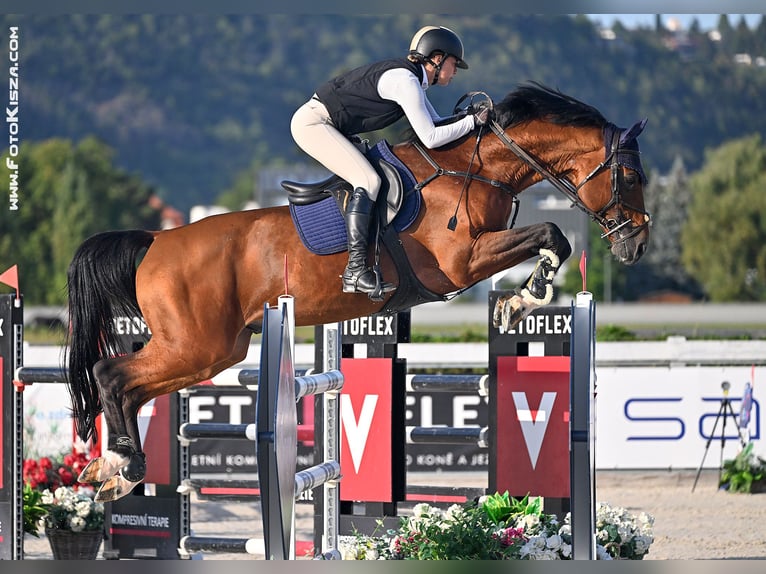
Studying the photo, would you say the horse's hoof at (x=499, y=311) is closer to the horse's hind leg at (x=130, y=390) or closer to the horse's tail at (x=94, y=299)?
the horse's hind leg at (x=130, y=390)

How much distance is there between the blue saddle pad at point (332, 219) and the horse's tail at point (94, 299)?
69 centimetres

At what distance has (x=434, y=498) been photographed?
18.2 feet

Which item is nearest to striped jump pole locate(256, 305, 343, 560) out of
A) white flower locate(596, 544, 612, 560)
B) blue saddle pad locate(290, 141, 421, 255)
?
blue saddle pad locate(290, 141, 421, 255)

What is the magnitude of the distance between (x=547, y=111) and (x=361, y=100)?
0.76 meters

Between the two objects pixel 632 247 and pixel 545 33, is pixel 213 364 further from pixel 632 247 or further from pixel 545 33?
pixel 545 33

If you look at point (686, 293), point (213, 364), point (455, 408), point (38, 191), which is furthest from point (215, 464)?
point (686, 293)

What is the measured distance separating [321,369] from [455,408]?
2.99 m

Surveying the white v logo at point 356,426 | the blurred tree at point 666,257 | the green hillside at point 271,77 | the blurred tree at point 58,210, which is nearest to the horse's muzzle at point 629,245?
the white v logo at point 356,426

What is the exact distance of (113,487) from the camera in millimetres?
4406

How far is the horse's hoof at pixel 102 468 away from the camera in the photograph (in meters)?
4.34

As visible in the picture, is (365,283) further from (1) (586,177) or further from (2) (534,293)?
(1) (586,177)

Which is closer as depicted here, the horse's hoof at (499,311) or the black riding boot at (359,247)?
the black riding boot at (359,247)

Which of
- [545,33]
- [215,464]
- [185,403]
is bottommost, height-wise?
[215,464]

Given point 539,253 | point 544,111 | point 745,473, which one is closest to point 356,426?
point 539,253
